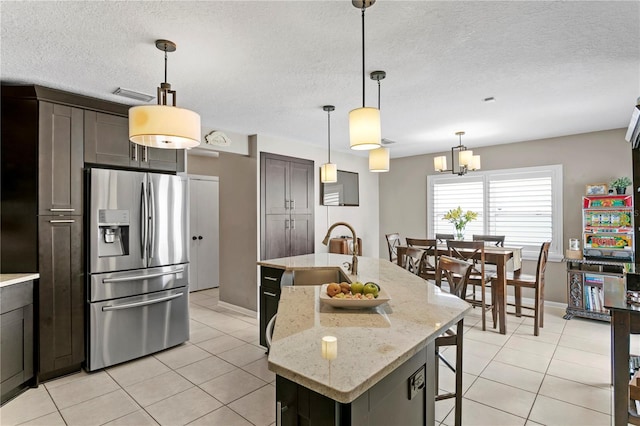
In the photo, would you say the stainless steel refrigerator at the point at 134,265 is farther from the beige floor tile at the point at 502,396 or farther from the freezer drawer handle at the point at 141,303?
the beige floor tile at the point at 502,396

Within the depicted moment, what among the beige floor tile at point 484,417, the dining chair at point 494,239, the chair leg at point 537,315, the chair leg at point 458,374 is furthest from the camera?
the dining chair at point 494,239

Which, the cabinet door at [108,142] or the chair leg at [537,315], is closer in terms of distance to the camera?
the cabinet door at [108,142]

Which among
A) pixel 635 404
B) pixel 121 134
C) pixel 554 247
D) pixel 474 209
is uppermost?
pixel 121 134

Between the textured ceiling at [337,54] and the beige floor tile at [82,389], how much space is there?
8.12 feet

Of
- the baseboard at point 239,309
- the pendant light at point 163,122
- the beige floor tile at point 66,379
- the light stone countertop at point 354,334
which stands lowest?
the beige floor tile at point 66,379

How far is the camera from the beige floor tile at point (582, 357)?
303cm

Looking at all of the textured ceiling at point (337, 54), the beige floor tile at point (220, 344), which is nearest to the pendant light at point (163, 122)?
the textured ceiling at point (337, 54)

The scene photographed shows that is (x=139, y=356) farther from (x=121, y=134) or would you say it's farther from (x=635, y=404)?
(x=635, y=404)

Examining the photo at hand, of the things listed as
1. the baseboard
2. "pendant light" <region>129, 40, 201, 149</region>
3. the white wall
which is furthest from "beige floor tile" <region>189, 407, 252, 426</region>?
the white wall

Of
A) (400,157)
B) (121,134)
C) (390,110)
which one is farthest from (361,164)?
(121,134)

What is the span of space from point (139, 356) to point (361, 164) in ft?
15.4

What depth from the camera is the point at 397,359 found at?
1.12m

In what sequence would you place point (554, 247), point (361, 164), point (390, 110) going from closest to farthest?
point (390, 110) → point (554, 247) → point (361, 164)

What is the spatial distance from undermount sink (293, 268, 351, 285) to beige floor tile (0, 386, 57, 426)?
1.95 metres
